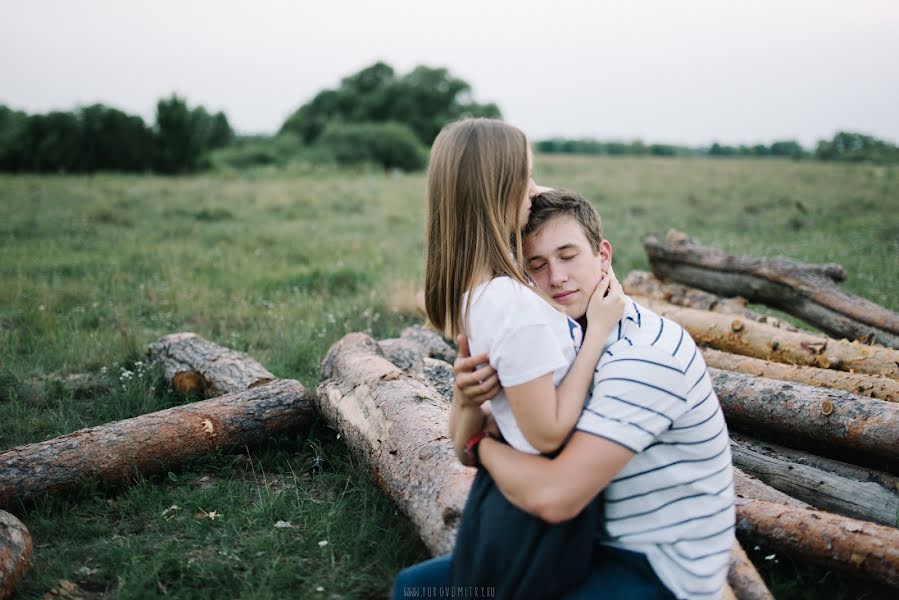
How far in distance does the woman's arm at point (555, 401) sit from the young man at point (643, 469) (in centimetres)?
3

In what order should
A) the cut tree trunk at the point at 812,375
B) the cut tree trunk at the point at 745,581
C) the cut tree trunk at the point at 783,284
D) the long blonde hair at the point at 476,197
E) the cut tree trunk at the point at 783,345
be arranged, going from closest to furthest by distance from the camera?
the long blonde hair at the point at 476,197
the cut tree trunk at the point at 745,581
the cut tree trunk at the point at 812,375
the cut tree trunk at the point at 783,345
the cut tree trunk at the point at 783,284

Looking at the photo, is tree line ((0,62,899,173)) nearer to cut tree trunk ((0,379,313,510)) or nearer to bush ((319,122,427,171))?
bush ((319,122,427,171))

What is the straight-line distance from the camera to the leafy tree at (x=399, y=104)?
157 feet

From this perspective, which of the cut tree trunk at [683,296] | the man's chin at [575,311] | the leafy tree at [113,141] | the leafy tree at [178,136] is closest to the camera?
the man's chin at [575,311]

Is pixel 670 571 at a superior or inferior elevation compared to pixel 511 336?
inferior

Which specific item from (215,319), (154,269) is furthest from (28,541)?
(154,269)

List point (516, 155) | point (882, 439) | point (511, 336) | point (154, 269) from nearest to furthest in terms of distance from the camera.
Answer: point (511, 336) → point (516, 155) → point (882, 439) → point (154, 269)

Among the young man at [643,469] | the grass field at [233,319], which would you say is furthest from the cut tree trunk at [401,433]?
the young man at [643,469]

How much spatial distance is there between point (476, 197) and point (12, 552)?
2.59 metres

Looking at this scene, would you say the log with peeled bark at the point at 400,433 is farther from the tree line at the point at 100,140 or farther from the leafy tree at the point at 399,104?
the leafy tree at the point at 399,104

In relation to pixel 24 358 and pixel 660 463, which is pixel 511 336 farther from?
pixel 24 358

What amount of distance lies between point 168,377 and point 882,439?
4.67 metres

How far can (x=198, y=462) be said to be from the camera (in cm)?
405

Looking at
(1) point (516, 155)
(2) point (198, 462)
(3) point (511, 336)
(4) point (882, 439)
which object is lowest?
(2) point (198, 462)
